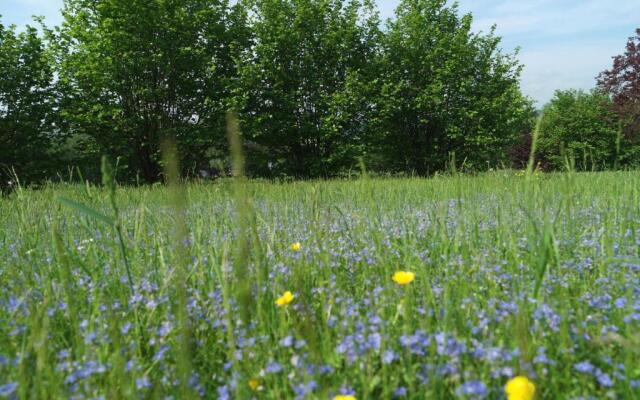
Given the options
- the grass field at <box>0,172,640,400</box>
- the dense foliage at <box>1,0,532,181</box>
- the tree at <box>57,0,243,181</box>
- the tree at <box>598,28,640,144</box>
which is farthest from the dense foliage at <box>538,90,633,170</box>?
the grass field at <box>0,172,640,400</box>

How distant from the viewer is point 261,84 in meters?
17.6

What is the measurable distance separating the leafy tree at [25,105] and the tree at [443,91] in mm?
14101

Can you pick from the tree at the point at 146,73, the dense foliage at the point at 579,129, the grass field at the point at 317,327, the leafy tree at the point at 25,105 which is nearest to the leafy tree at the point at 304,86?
the tree at the point at 146,73

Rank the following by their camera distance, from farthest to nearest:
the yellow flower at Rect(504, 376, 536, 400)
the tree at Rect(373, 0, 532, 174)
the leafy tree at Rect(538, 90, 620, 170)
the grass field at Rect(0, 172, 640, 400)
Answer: the leafy tree at Rect(538, 90, 620, 170) < the tree at Rect(373, 0, 532, 174) < the grass field at Rect(0, 172, 640, 400) < the yellow flower at Rect(504, 376, 536, 400)

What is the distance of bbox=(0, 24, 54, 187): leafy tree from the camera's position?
16.5 metres

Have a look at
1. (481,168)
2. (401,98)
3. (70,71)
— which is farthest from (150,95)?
(481,168)

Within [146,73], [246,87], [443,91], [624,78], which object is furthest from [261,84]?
[624,78]

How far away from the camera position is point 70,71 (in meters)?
16.8

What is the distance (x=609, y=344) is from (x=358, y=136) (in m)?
17.3

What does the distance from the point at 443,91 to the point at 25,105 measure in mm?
18039

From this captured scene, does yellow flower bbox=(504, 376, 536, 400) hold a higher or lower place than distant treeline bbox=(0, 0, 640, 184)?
lower

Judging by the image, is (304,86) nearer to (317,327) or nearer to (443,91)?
(443,91)

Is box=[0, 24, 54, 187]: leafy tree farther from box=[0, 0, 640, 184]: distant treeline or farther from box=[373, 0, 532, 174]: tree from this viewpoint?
box=[373, 0, 532, 174]: tree

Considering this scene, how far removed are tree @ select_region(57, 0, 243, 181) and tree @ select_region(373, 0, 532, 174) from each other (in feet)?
24.4
